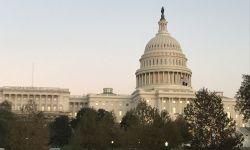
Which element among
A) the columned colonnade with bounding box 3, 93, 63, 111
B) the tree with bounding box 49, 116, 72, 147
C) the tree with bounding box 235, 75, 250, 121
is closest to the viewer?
the tree with bounding box 235, 75, 250, 121

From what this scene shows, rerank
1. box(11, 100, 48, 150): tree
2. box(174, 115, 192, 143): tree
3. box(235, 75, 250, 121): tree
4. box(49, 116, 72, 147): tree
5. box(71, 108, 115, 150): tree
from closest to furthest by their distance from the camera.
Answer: box(11, 100, 48, 150): tree < box(174, 115, 192, 143): tree < box(235, 75, 250, 121): tree < box(71, 108, 115, 150): tree < box(49, 116, 72, 147): tree

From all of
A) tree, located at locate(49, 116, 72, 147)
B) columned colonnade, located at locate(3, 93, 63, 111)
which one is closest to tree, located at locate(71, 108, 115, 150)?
tree, located at locate(49, 116, 72, 147)

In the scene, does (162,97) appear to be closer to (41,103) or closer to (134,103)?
(134,103)

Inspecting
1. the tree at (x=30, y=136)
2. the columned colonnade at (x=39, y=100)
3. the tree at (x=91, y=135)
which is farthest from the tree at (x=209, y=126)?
the columned colonnade at (x=39, y=100)

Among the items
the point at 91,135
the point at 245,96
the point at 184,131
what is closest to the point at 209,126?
the point at 245,96

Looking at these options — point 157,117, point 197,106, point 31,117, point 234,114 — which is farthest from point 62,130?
point 234,114

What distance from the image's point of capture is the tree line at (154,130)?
200 ft

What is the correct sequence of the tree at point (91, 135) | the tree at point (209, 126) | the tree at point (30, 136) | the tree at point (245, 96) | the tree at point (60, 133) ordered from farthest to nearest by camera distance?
1. the tree at point (60, 133)
2. the tree at point (91, 135)
3. the tree at point (245, 96)
4. the tree at point (30, 136)
5. the tree at point (209, 126)

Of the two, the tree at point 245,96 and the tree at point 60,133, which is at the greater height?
the tree at point 245,96

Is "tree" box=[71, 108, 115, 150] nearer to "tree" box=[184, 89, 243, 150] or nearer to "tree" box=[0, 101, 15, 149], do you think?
"tree" box=[0, 101, 15, 149]

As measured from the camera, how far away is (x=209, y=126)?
61062 millimetres

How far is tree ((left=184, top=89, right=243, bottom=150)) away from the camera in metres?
60.2

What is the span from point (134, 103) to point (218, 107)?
134722 mm

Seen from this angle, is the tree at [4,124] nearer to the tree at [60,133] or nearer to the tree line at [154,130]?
the tree line at [154,130]
